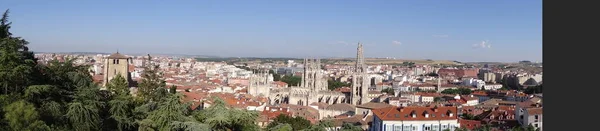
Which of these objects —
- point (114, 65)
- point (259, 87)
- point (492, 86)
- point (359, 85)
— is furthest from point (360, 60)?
point (492, 86)

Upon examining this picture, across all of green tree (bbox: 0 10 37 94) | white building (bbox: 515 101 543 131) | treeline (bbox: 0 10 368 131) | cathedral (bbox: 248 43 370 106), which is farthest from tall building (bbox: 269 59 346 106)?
green tree (bbox: 0 10 37 94)

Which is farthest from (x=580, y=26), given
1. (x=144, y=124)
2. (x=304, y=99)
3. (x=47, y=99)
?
(x=304, y=99)

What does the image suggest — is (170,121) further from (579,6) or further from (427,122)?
(427,122)

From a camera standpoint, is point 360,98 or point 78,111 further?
point 360,98

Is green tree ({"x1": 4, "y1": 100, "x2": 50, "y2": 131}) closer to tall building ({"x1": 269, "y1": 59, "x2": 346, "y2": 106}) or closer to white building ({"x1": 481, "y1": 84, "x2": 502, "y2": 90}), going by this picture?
tall building ({"x1": 269, "y1": 59, "x2": 346, "y2": 106})

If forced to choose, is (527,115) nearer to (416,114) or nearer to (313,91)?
(416,114)

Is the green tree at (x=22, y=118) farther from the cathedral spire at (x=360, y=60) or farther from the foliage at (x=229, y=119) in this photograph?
the cathedral spire at (x=360, y=60)
